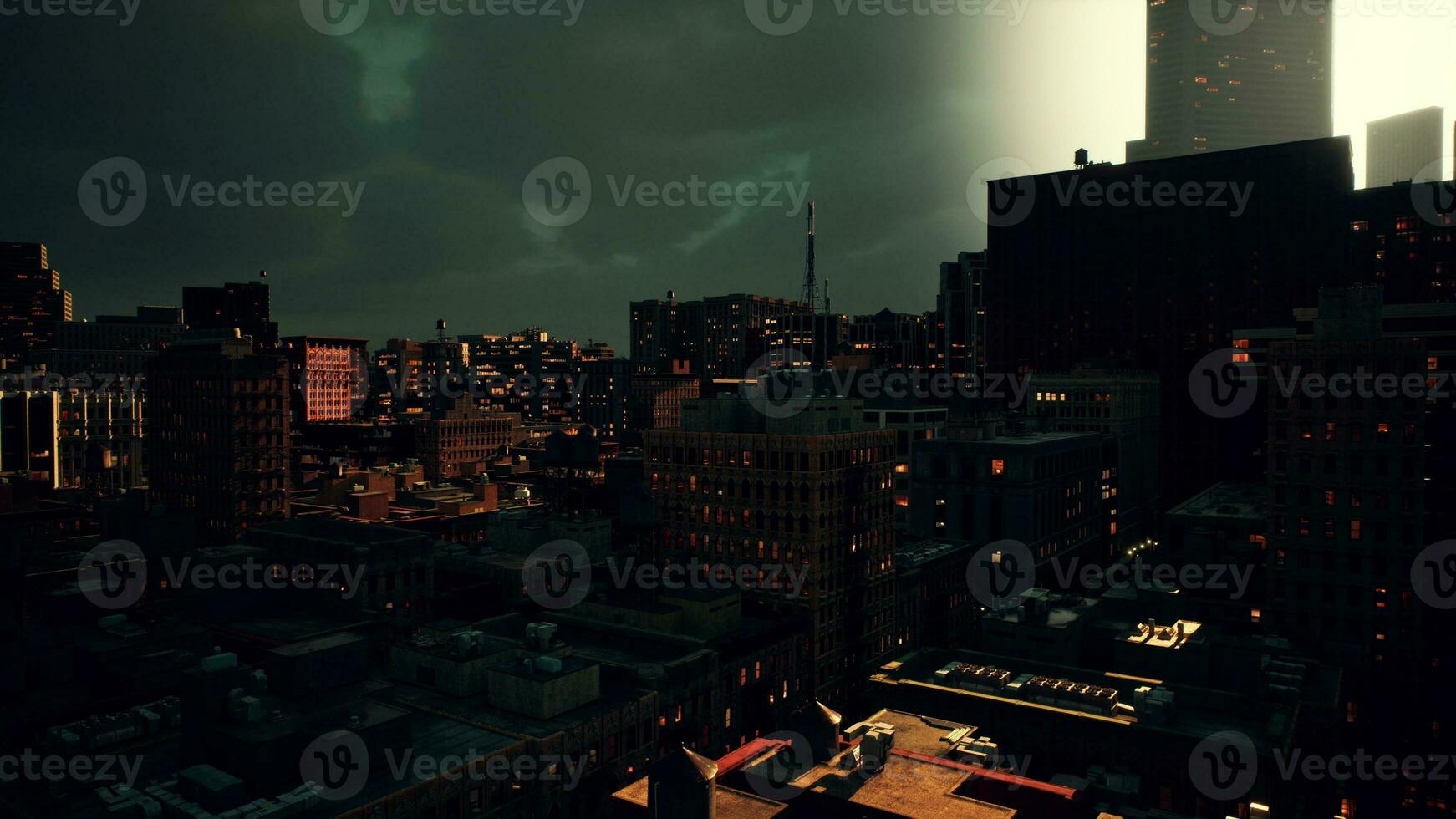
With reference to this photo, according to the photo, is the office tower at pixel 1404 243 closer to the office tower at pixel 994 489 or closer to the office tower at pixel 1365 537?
the office tower at pixel 994 489

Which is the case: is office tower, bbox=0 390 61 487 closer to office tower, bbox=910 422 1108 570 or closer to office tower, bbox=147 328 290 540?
office tower, bbox=147 328 290 540

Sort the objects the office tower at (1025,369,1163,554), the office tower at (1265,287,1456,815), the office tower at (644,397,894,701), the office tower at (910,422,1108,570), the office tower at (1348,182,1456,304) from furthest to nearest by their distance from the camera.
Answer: the office tower at (1348,182,1456,304), the office tower at (1025,369,1163,554), the office tower at (910,422,1108,570), the office tower at (644,397,894,701), the office tower at (1265,287,1456,815)

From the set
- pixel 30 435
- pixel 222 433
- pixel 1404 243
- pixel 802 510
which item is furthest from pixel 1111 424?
pixel 30 435

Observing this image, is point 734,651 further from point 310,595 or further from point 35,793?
point 35,793

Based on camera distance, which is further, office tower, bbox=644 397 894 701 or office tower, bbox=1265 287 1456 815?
office tower, bbox=644 397 894 701

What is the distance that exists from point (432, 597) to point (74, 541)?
52820mm

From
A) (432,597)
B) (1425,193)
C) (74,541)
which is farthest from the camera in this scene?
(1425,193)

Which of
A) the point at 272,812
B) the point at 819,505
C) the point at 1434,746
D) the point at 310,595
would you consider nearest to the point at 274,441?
the point at 310,595

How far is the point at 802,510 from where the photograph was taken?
Answer: 273 feet

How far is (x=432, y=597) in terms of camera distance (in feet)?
285

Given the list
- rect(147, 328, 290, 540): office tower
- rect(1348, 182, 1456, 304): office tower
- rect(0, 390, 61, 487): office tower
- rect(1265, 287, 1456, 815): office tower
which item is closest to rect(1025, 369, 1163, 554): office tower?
rect(1348, 182, 1456, 304): office tower

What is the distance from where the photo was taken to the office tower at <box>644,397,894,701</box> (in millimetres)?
83375

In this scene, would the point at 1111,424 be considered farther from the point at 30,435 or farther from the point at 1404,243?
the point at 30,435

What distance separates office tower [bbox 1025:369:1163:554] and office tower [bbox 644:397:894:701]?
3275 inches
